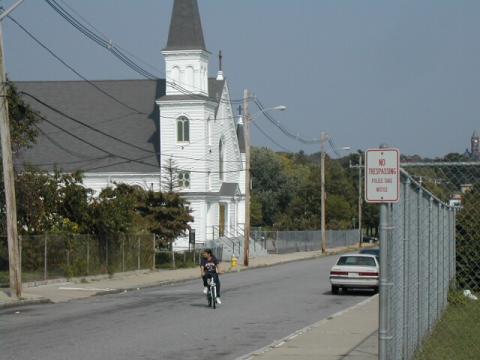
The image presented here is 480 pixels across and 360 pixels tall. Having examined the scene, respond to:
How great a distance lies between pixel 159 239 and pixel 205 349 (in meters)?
35.3

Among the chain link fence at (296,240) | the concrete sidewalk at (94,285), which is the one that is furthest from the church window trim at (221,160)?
the concrete sidewalk at (94,285)

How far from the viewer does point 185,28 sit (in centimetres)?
6925

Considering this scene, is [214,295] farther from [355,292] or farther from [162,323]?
[355,292]

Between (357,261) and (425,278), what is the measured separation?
18408 mm

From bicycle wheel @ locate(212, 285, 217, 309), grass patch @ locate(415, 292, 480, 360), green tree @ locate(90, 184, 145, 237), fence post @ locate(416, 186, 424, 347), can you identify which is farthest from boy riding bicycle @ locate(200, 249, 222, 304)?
green tree @ locate(90, 184, 145, 237)

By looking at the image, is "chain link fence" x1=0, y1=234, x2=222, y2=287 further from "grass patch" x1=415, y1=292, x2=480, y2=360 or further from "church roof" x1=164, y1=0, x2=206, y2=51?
"church roof" x1=164, y1=0, x2=206, y2=51

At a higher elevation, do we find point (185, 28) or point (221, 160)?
point (185, 28)

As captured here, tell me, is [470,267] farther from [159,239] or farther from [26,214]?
[159,239]

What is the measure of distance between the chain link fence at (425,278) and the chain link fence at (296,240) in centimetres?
5582

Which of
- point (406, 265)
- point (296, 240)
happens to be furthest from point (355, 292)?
point (296, 240)

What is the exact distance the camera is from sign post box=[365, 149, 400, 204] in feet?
30.2

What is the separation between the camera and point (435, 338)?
49.0 feet

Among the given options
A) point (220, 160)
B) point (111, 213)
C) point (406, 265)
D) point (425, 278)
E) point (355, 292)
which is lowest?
point (355, 292)

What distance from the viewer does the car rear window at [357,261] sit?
31609 millimetres
